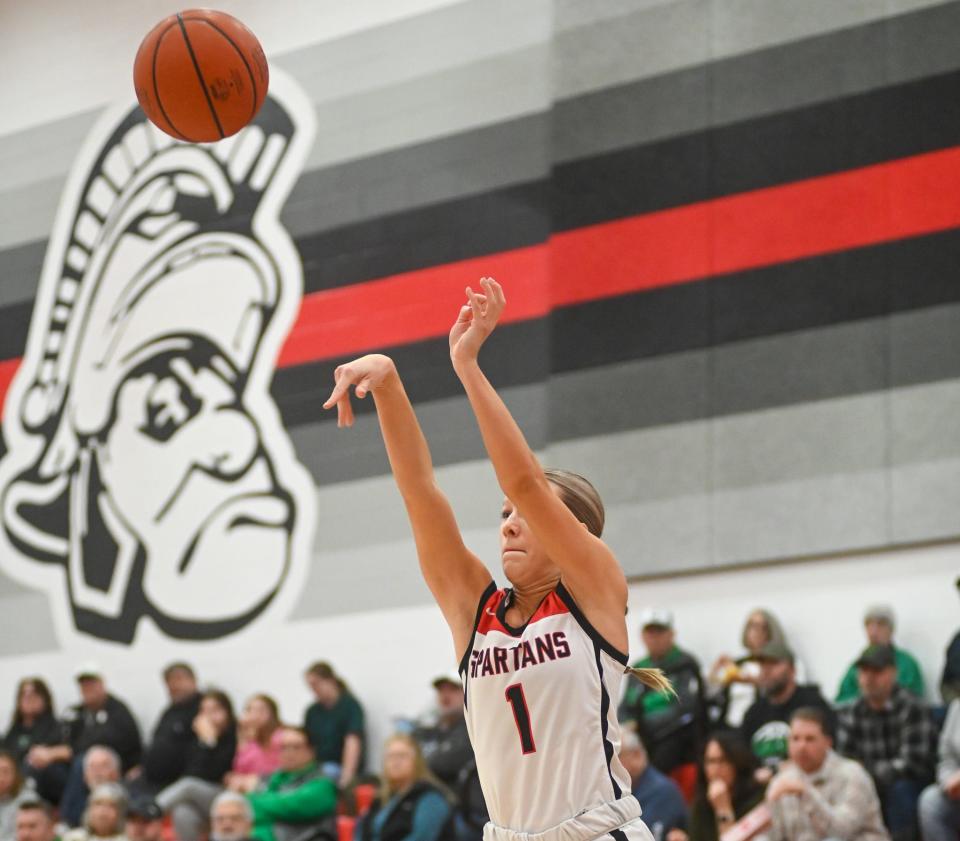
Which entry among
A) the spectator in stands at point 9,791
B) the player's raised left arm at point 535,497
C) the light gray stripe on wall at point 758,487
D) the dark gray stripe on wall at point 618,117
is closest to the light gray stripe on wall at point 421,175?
the dark gray stripe on wall at point 618,117

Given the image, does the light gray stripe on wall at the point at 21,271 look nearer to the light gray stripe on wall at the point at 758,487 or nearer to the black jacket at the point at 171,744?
the black jacket at the point at 171,744

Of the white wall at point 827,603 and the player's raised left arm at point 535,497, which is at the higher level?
the white wall at point 827,603

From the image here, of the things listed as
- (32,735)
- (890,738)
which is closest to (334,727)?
(32,735)

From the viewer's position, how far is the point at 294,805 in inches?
476

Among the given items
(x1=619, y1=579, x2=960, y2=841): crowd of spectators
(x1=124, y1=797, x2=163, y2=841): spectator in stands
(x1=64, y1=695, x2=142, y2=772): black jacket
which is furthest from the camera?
(x1=64, y1=695, x2=142, y2=772): black jacket

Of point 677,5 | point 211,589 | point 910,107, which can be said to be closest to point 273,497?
point 211,589

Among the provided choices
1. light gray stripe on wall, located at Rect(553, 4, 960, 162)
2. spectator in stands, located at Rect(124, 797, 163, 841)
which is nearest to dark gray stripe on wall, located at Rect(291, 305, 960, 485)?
light gray stripe on wall, located at Rect(553, 4, 960, 162)

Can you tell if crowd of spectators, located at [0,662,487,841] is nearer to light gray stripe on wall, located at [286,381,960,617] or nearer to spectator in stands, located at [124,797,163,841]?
spectator in stands, located at [124,797,163,841]

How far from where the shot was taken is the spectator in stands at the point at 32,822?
13141mm

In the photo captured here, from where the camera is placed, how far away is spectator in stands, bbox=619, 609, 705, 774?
10.9 meters

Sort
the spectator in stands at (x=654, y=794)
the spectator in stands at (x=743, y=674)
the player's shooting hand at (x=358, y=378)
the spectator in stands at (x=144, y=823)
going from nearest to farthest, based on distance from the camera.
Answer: the player's shooting hand at (x=358, y=378)
the spectator in stands at (x=654, y=794)
the spectator in stands at (x=743, y=674)
the spectator in stands at (x=144, y=823)

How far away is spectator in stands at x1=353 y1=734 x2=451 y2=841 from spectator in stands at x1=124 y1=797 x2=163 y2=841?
8.33ft

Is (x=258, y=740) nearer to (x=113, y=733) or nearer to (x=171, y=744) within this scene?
(x=171, y=744)

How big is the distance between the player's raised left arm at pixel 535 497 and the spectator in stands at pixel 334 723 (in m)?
9.87
